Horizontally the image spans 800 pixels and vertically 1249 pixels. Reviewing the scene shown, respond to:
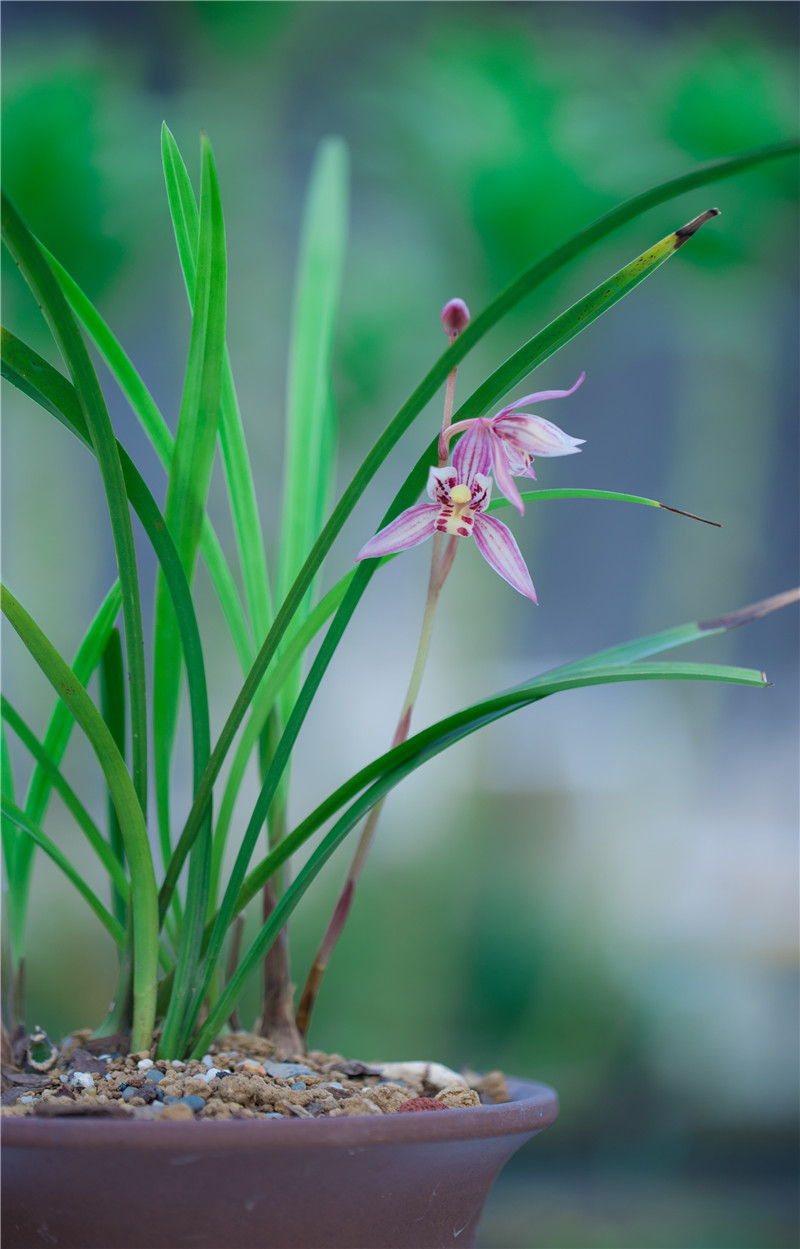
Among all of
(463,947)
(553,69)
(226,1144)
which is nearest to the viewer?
(226,1144)

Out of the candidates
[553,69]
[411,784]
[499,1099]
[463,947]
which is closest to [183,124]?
[553,69]

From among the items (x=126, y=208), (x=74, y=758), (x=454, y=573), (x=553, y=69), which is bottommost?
(x=74, y=758)

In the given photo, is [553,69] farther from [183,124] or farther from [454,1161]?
[454,1161]

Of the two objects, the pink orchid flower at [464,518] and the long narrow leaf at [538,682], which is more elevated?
the pink orchid flower at [464,518]

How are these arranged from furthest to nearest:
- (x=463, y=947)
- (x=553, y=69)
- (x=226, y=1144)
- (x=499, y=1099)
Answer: (x=553, y=69)
(x=463, y=947)
(x=499, y=1099)
(x=226, y=1144)

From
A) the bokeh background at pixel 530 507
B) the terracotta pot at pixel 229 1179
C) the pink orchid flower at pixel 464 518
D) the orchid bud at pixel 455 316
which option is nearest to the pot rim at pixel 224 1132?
the terracotta pot at pixel 229 1179

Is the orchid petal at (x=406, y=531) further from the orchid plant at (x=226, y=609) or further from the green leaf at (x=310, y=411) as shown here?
the green leaf at (x=310, y=411)

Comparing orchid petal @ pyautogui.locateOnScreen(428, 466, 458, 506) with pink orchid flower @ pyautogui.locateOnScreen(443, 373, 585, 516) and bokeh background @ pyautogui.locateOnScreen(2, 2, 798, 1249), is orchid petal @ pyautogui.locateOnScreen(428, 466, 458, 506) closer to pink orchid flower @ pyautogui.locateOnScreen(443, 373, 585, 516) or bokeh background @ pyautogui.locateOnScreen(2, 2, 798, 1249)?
pink orchid flower @ pyautogui.locateOnScreen(443, 373, 585, 516)
